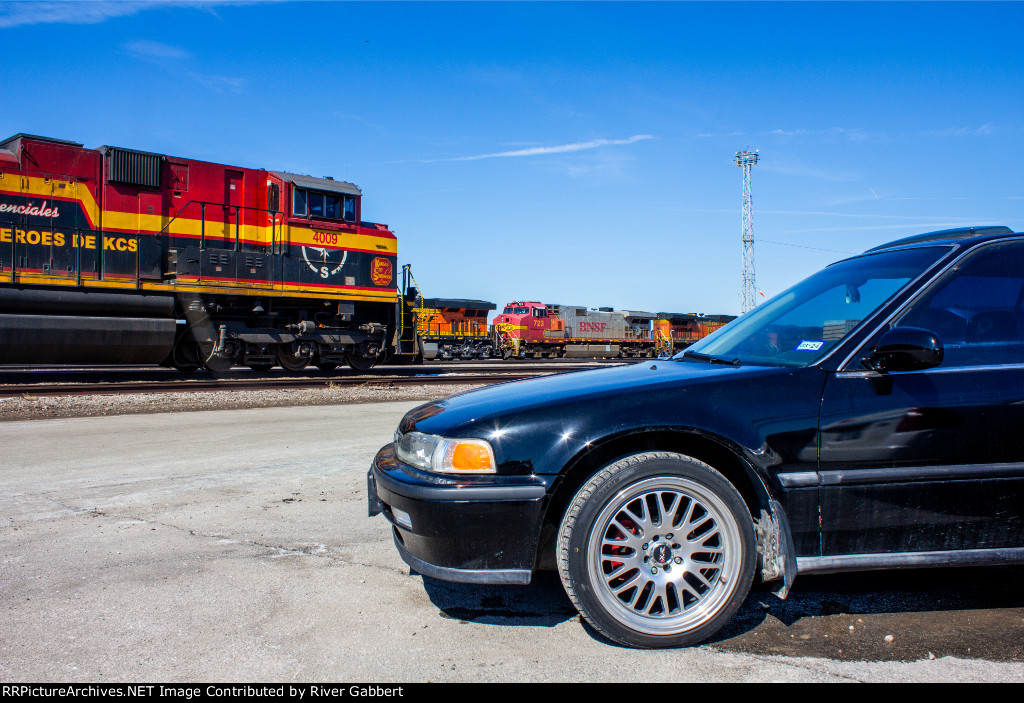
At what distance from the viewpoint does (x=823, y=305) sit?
3258 mm

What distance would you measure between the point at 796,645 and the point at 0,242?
14270 millimetres

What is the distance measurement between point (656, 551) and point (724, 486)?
1.16 ft

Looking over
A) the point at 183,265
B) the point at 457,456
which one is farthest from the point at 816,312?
the point at 183,265

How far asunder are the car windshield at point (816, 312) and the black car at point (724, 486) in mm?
323

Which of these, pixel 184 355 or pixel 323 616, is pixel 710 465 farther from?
pixel 184 355

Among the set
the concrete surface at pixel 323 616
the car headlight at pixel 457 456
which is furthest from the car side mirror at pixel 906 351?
the car headlight at pixel 457 456

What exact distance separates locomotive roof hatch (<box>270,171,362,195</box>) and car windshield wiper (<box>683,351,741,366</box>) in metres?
13.1

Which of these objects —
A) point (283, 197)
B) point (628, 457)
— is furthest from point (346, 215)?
point (628, 457)

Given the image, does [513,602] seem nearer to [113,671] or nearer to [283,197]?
[113,671]

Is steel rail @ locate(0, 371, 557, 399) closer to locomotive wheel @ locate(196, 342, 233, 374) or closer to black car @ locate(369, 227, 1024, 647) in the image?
locomotive wheel @ locate(196, 342, 233, 374)

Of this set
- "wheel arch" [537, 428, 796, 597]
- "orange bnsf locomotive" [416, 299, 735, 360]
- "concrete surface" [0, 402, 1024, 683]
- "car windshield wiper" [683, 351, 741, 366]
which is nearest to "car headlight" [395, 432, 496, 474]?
"wheel arch" [537, 428, 796, 597]

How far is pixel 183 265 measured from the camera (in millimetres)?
13305

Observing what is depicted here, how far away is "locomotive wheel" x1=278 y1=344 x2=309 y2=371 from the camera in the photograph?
1534cm

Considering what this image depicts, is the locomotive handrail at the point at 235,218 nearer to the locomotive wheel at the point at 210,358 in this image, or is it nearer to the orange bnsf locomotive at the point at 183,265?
the orange bnsf locomotive at the point at 183,265
